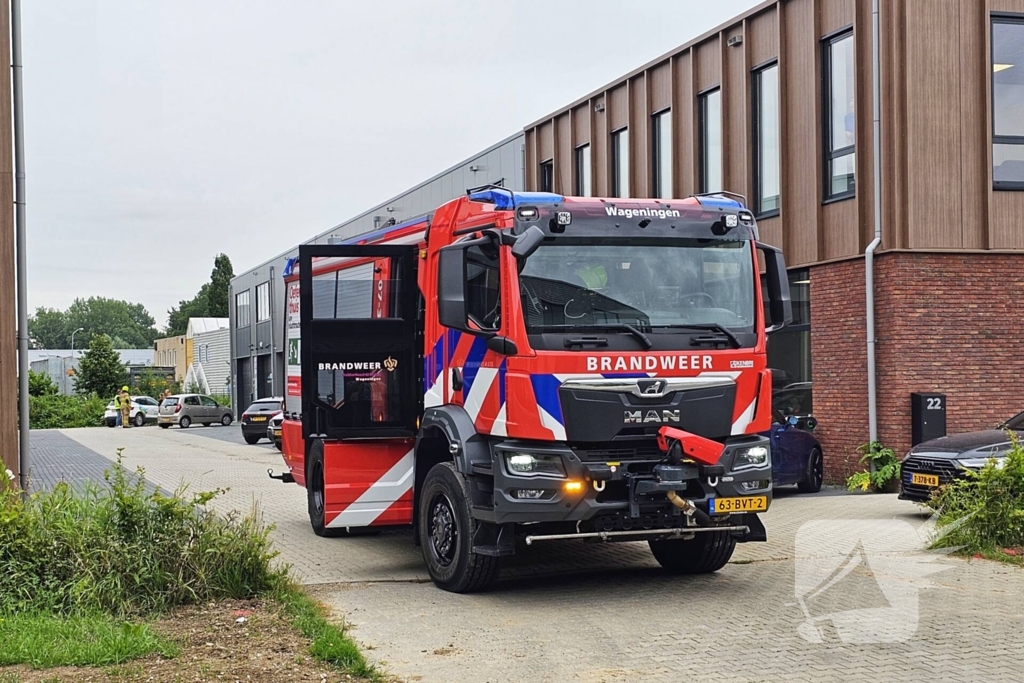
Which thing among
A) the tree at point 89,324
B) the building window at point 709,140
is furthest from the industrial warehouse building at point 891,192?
the tree at point 89,324

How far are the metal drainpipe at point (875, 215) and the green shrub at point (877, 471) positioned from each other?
23 cm

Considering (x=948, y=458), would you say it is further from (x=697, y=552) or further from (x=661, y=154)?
(x=661, y=154)

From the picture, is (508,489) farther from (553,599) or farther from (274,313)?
(274,313)

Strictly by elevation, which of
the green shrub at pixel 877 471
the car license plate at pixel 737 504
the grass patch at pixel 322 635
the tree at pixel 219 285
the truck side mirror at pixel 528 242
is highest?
the tree at pixel 219 285

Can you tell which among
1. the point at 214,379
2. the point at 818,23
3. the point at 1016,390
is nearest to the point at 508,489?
the point at 1016,390

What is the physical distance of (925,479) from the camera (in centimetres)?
Answer: 1272

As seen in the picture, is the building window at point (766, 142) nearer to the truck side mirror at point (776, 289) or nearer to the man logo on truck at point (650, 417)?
the truck side mirror at point (776, 289)

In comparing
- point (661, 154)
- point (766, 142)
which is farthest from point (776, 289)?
point (661, 154)

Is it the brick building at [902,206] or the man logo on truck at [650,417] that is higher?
the brick building at [902,206]

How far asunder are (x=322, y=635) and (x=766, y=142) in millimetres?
14580

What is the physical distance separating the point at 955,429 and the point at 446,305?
34.7 ft

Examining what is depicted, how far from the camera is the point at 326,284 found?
11.3 metres

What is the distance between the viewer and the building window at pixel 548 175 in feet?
92.5

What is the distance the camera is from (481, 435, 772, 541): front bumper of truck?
8.33m
